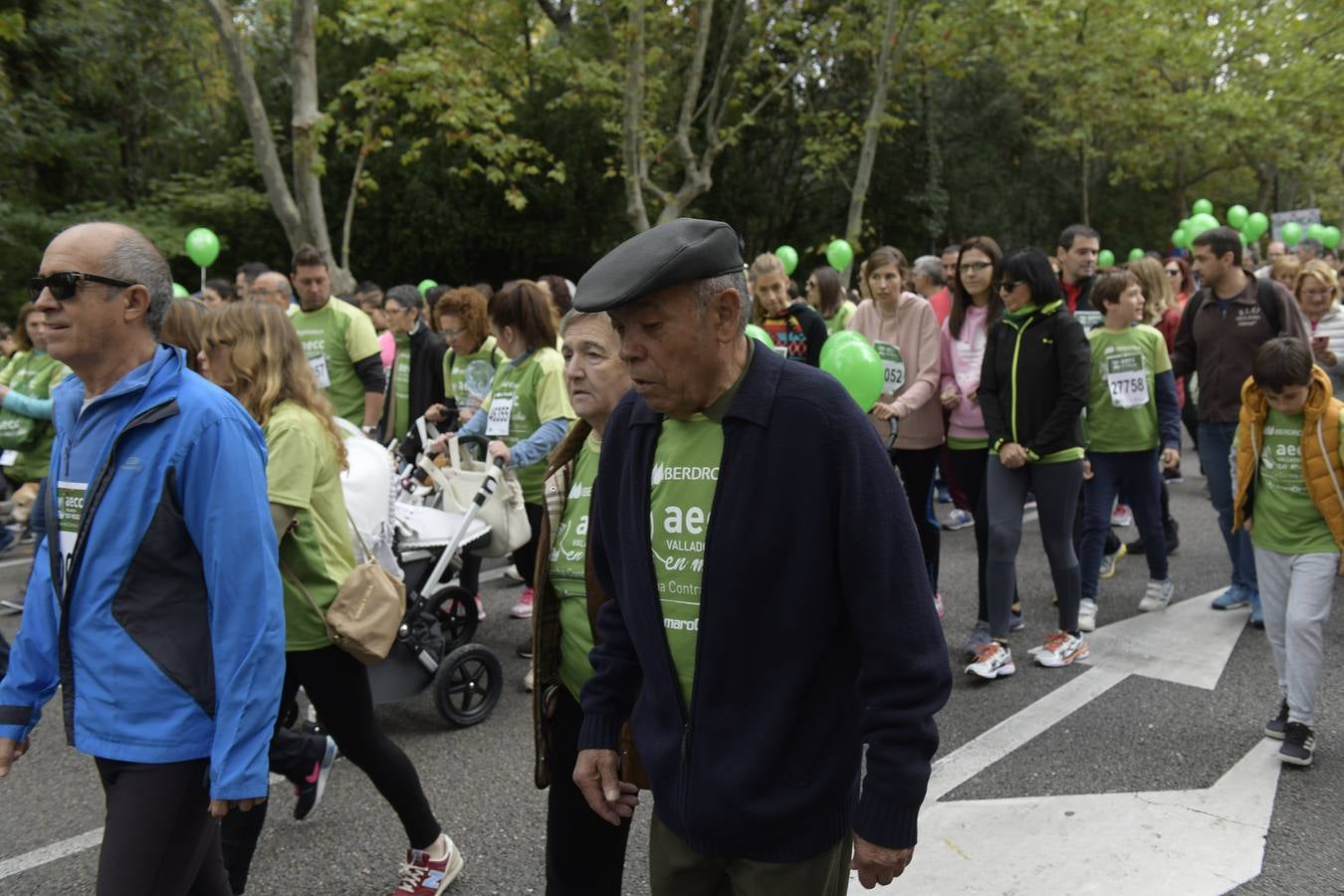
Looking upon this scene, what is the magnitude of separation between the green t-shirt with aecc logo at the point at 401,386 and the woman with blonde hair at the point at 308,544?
514cm

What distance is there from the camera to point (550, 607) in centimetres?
271

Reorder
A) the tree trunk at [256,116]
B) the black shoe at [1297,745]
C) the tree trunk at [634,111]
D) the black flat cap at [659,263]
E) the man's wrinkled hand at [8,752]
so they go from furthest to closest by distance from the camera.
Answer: the tree trunk at [634,111], the tree trunk at [256,116], the black shoe at [1297,745], the man's wrinkled hand at [8,752], the black flat cap at [659,263]

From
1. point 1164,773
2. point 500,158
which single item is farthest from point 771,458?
point 500,158

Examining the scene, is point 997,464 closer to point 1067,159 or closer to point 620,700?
point 620,700

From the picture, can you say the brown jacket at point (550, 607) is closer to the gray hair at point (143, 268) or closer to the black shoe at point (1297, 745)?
the gray hair at point (143, 268)

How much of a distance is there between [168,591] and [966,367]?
4611 mm

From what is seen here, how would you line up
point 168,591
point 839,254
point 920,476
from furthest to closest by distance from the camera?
point 839,254 < point 920,476 < point 168,591

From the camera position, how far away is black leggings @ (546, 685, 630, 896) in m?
2.53

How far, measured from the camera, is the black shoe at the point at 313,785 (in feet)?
12.4

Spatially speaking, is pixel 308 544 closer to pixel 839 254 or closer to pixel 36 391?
pixel 36 391

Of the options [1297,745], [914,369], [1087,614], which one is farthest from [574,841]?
[1087,614]

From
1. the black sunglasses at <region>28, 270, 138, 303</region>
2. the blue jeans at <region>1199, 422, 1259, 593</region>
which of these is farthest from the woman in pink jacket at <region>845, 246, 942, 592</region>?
the black sunglasses at <region>28, 270, 138, 303</region>

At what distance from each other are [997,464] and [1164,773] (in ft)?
5.50

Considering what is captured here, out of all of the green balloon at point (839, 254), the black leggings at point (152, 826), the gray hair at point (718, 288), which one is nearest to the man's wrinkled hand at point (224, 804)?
the black leggings at point (152, 826)
